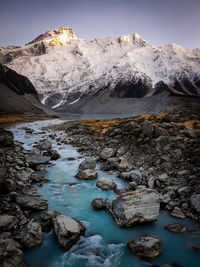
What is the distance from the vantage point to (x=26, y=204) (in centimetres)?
722

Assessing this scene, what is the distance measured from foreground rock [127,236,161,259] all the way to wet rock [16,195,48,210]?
151 inches

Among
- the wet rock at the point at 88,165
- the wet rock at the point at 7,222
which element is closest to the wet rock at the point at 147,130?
the wet rock at the point at 88,165

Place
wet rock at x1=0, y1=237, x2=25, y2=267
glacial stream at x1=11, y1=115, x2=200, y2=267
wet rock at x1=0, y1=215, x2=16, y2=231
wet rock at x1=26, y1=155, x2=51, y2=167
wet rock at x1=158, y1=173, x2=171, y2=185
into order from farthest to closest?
1. wet rock at x1=26, y1=155, x2=51, y2=167
2. wet rock at x1=158, y1=173, x2=171, y2=185
3. wet rock at x1=0, y1=215, x2=16, y2=231
4. glacial stream at x1=11, y1=115, x2=200, y2=267
5. wet rock at x1=0, y1=237, x2=25, y2=267

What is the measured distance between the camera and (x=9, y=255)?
4.56 m

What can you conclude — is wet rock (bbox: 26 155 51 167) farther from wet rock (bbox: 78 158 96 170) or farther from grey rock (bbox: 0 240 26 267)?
grey rock (bbox: 0 240 26 267)

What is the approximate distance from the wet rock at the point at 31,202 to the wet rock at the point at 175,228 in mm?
4951

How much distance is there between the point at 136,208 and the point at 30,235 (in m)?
3.71

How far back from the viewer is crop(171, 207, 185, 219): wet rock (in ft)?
23.1

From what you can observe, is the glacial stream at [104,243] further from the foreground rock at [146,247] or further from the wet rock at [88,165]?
the wet rock at [88,165]

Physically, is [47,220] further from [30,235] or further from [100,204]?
[100,204]

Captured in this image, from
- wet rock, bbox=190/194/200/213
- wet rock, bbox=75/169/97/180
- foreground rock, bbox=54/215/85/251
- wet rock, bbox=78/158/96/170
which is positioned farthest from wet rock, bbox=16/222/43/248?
wet rock, bbox=78/158/96/170

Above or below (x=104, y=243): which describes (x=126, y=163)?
above

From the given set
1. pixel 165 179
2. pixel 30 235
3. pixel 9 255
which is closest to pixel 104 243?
pixel 30 235

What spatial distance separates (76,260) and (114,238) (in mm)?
1493
